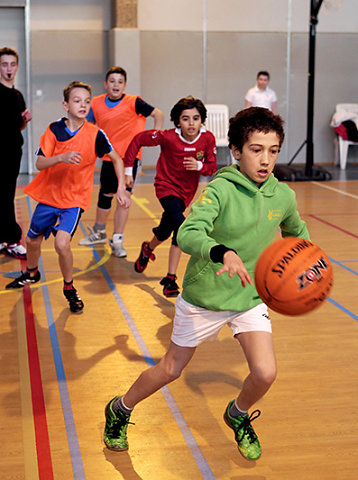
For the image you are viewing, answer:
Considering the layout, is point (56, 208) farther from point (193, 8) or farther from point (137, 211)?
point (193, 8)

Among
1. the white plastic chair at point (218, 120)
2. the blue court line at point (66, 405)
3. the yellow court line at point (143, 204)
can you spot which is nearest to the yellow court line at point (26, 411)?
the blue court line at point (66, 405)

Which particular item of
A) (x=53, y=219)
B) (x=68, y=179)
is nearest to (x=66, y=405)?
(x=53, y=219)

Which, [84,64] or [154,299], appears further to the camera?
[84,64]

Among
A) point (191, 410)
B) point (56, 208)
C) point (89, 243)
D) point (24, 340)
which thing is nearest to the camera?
point (191, 410)

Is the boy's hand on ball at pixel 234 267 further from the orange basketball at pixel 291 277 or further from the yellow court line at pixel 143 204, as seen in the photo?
the yellow court line at pixel 143 204

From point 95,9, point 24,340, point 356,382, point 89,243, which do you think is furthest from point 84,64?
point 356,382

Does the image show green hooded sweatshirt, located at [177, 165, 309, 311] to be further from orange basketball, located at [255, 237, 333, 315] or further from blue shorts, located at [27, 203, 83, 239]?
blue shorts, located at [27, 203, 83, 239]

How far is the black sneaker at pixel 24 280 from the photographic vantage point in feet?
19.6

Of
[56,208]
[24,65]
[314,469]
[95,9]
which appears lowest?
[314,469]

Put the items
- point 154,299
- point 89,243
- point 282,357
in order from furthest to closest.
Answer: point 89,243, point 154,299, point 282,357

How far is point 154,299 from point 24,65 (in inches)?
368

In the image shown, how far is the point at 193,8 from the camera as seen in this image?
14.4m

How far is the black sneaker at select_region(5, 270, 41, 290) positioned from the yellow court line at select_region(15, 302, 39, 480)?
2.43 feet

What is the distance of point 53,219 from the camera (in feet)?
18.0
